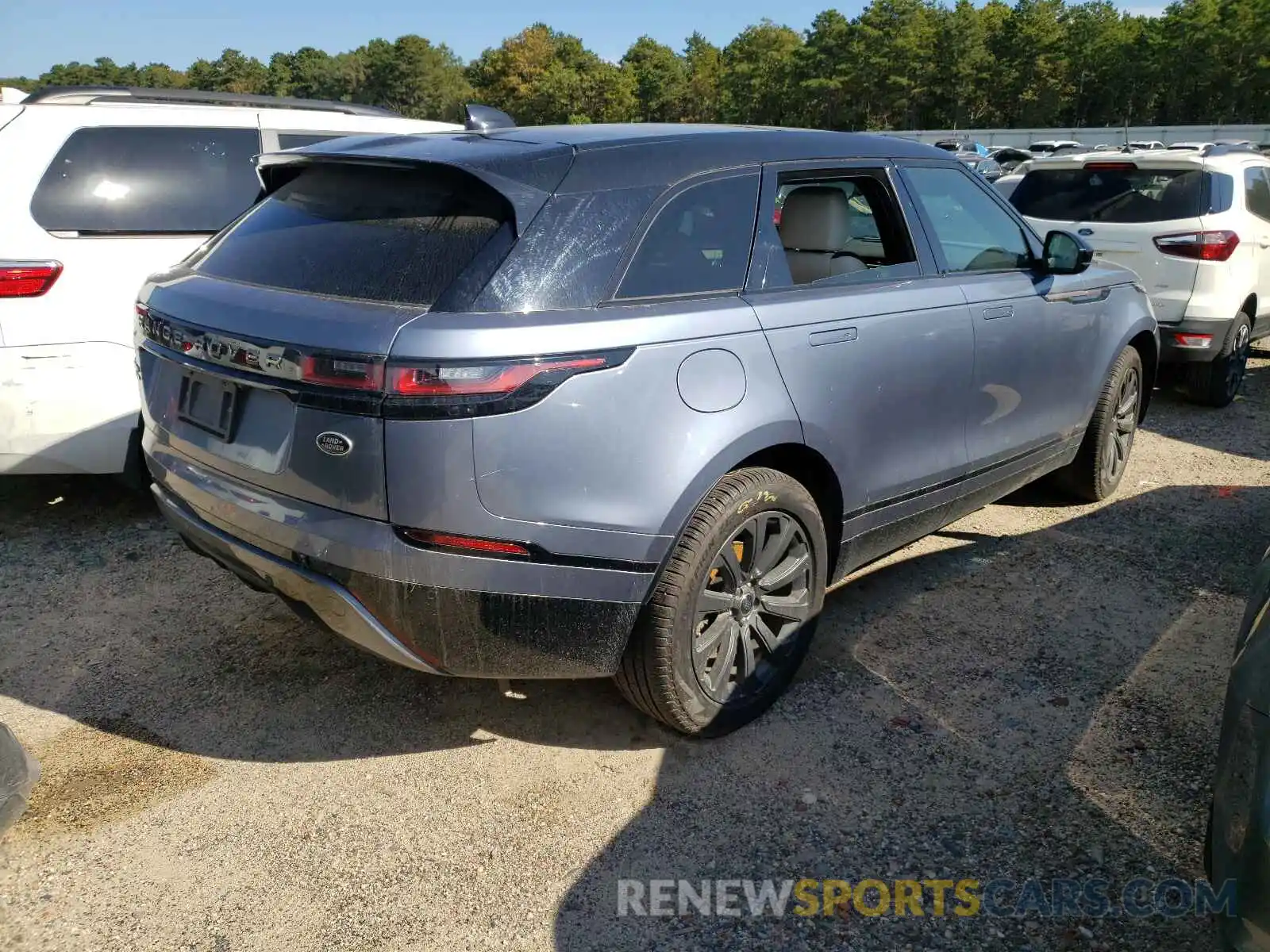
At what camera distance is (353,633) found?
8.67 feet

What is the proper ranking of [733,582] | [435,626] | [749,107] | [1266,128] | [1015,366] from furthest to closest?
[749,107] → [1266,128] → [1015,366] → [733,582] → [435,626]

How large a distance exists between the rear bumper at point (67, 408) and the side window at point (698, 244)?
2.63 m

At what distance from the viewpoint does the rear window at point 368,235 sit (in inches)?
101

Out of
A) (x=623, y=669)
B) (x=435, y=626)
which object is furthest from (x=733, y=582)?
(x=435, y=626)

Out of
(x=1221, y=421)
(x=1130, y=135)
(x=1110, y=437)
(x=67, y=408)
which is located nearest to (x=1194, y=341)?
(x=1221, y=421)

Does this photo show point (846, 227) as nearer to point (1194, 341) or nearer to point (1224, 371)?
A: point (1194, 341)

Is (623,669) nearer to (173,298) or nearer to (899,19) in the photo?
(173,298)

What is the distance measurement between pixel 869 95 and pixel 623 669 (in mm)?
89551

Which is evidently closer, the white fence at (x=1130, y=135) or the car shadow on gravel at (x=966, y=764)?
the car shadow on gravel at (x=966, y=764)

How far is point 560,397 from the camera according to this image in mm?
2443

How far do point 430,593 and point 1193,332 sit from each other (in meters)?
6.36

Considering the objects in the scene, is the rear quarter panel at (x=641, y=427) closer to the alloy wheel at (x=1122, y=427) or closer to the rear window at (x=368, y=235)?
the rear window at (x=368, y=235)

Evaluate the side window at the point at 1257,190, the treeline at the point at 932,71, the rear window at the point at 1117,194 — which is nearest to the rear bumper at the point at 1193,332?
the rear window at the point at 1117,194

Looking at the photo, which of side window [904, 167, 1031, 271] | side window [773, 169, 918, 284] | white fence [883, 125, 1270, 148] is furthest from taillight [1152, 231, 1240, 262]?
white fence [883, 125, 1270, 148]
